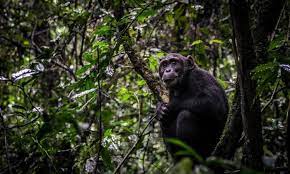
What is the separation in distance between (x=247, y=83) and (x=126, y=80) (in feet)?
17.1

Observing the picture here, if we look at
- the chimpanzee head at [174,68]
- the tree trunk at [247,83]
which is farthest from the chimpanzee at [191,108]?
the tree trunk at [247,83]

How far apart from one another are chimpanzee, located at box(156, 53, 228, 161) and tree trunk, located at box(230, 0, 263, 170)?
6.41 ft

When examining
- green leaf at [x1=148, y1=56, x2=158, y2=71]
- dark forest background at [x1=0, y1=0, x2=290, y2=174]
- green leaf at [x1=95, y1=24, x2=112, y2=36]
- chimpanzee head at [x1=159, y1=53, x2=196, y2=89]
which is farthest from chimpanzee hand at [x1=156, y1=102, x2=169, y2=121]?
green leaf at [x1=95, y1=24, x2=112, y2=36]

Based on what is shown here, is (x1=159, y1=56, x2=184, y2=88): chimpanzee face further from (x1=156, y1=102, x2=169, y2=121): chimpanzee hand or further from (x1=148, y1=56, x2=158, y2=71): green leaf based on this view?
(x1=156, y1=102, x2=169, y2=121): chimpanzee hand

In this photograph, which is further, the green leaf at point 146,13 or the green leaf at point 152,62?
the green leaf at point 152,62

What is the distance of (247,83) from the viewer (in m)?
2.65

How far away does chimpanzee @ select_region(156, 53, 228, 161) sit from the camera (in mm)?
4785

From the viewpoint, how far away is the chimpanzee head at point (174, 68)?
4.99 meters

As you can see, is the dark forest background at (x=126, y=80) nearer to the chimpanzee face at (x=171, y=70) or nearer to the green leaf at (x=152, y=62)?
the green leaf at (x=152, y=62)

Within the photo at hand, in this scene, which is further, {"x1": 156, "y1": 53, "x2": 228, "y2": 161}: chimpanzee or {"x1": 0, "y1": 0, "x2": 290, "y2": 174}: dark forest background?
{"x1": 156, "y1": 53, "x2": 228, "y2": 161}: chimpanzee

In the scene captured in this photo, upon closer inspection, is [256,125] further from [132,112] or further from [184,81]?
[132,112]

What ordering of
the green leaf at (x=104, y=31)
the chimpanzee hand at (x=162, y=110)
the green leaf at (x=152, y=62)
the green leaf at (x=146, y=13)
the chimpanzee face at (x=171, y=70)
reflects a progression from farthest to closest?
the green leaf at (x=152, y=62)
the chimpanzee face at (x=171, y=70)
the chimpanzee hand at (x=162, y=110)
the green leaf at (x=104, y=31)
the green leaf at (x=146, y=13)

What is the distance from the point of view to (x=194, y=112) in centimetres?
484

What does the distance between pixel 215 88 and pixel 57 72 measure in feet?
12.1
